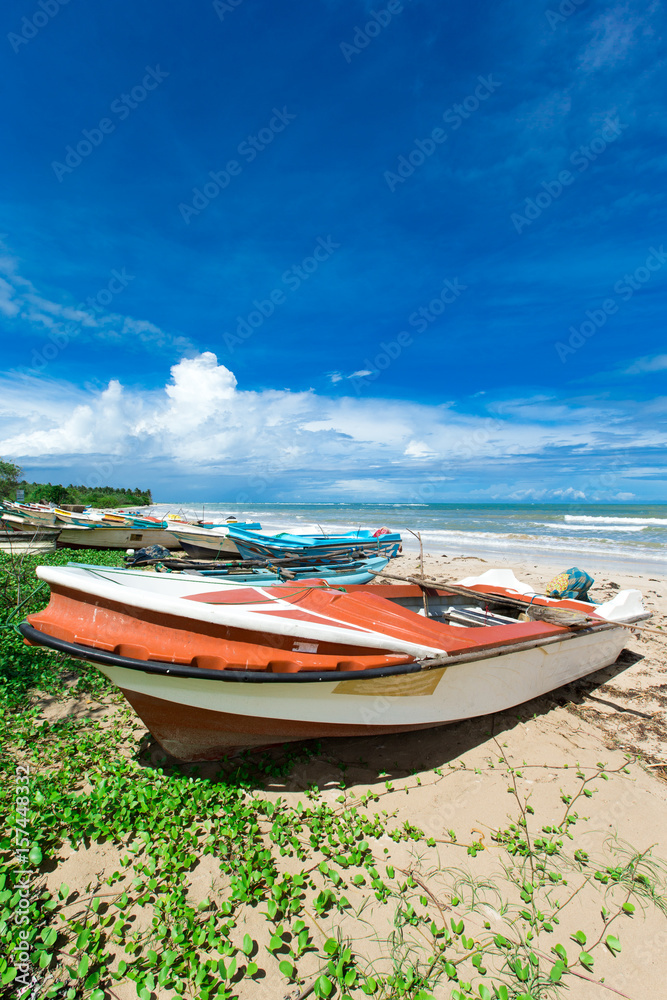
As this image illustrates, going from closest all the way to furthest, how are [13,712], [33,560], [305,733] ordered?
[305,733] → [13,712] → [33,560]

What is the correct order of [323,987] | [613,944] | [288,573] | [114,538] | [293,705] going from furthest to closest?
[114,538] < [288,573] < [293,705] < [613,944] < [323,987]

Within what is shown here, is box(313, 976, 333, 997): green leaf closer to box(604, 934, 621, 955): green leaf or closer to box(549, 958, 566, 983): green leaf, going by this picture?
box(549, 958, 566, 983): green leaf

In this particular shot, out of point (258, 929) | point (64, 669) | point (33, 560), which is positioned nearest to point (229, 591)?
point (258, 929)

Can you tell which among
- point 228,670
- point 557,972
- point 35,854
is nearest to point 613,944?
point 557,972

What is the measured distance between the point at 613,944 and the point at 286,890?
1.87m

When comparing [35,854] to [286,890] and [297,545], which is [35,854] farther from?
[297,545]

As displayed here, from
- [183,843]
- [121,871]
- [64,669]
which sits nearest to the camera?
[121,871]

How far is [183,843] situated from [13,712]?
2.58 meters

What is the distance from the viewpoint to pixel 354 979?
2000 mm

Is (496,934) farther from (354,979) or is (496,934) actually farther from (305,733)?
(305,733)

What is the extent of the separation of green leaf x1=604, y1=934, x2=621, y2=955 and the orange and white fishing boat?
1590 millimetres

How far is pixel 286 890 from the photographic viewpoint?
2396 millimetres

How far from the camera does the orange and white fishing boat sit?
298 centimetres

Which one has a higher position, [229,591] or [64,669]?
[229,591]
